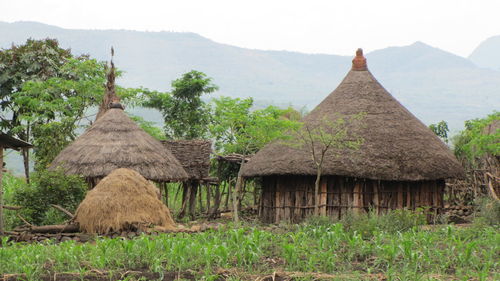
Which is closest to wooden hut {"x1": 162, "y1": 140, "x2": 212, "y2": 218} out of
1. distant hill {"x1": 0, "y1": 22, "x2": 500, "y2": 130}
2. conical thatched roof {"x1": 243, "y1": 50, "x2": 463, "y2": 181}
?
conical thatched roof {"x1": 243, "y1": 50, "x2": 463, "y2": 181}

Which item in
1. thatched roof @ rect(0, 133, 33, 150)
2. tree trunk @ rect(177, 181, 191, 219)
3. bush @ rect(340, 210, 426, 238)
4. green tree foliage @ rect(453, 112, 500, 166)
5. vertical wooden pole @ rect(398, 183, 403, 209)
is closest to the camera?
bush @ rect(340, 210, 426, 238)

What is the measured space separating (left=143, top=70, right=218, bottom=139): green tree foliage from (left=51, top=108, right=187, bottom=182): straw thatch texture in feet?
31.1

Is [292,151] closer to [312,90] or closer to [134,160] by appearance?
[134,160]

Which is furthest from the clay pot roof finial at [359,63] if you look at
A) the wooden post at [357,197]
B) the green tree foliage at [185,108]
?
the green tree foliage at [185,108]

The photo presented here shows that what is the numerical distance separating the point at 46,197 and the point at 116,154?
2643 millimetres

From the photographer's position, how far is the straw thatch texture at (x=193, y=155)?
65.4 ft

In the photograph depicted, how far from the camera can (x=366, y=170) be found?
656 inches

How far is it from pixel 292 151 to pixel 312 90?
165039 mm

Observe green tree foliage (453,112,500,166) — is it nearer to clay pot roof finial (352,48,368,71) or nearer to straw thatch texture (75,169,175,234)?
clay pot roof finial (352,48,368,71)

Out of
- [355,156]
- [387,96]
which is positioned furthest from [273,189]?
[387,96]

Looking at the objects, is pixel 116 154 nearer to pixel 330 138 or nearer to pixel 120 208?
pixel 120 208

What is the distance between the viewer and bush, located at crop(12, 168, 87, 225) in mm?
14773

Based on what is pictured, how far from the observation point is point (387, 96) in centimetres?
1931

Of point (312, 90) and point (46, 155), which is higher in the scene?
point (312, 90)
